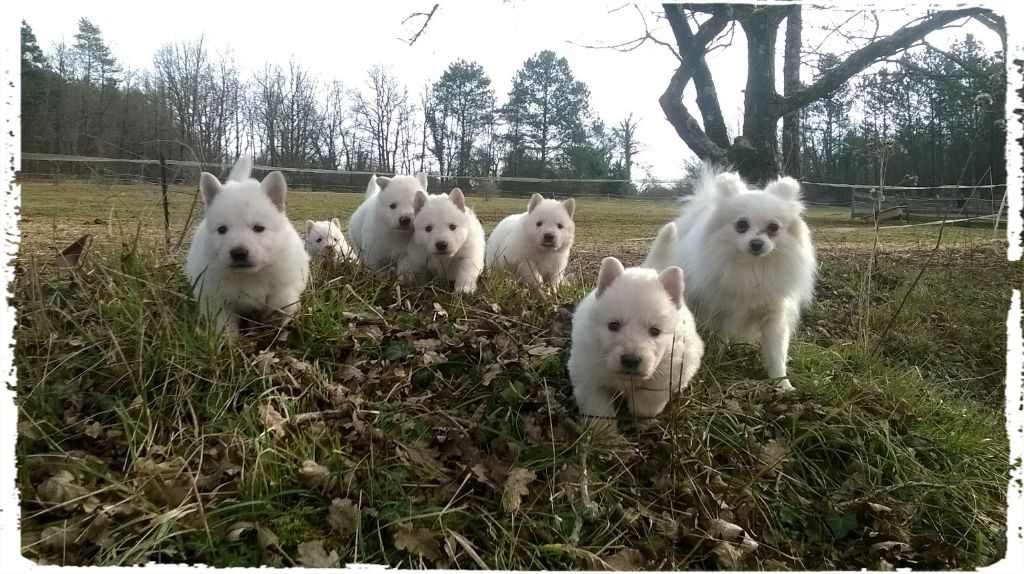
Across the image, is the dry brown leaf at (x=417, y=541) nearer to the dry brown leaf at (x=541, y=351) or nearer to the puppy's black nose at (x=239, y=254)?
the dry brown leaf at (x=541, y=351)

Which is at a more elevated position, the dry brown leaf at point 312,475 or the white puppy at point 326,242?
the white puppy at point 326,242

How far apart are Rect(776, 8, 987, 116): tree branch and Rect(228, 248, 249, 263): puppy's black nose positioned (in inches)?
192

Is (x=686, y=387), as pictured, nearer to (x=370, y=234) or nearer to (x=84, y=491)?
(x=84, y=491)

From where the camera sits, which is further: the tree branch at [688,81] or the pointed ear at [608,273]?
the tree branch at [688,81]

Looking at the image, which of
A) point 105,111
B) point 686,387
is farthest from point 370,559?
point 105,111

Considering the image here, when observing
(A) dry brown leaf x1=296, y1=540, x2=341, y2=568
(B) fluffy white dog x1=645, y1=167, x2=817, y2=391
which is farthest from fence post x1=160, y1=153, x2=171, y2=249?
(B) fluffy white dog x1=645, y1=167, x2=817, y2=391

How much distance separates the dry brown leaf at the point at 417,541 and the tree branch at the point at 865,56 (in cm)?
460

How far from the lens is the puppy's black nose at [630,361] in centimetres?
261

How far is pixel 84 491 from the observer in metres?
2.20

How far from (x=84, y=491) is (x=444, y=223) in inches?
128

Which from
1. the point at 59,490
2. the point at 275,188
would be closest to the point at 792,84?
the point at 275,188

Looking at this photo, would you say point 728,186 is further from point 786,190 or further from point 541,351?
point 541,351

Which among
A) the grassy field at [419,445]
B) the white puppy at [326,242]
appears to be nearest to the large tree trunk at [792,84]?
the grassy field at [419,445]

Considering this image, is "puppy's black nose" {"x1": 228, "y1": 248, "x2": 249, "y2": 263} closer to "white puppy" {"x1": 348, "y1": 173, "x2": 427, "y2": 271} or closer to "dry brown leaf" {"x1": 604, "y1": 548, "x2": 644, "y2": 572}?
"white puppy" {"x1": 348, "y1": 173, "x2": 427, "y2": 271}
